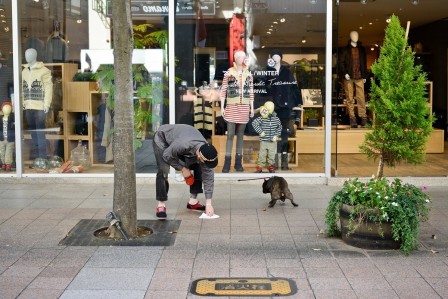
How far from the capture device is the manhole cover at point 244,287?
564 centimetres

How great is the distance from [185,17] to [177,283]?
6206 millimetres

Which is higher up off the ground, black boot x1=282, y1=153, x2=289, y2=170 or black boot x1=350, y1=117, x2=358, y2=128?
black boot x1=350, y1=117, x2=358, y2=128

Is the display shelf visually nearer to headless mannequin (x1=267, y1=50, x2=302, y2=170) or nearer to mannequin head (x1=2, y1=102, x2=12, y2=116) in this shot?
mannequin head (x1=2, y1=102, x2=12, y2=116)

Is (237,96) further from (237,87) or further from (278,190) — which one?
(278,190)

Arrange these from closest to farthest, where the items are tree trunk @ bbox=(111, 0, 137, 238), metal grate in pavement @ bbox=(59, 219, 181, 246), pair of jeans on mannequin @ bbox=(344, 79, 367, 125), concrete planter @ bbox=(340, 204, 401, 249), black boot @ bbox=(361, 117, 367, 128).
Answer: concrete planter @ bbox=(340, 204, 401, 249)
metal grate in pavement @ bbox=(59, 219, 181, 246)
tree trunk @ bbox=(111, 0, 137, 238)
black boot @ bbox=(361, 117, 367, 128)
pair of jeans on mannequin @ bbox=(344, 79, 367, 125)

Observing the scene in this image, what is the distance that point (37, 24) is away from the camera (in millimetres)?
11344

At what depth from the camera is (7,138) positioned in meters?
11.4

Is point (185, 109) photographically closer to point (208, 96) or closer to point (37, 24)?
point (208, 96)

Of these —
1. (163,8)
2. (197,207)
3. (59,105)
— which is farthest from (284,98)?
(59,105)

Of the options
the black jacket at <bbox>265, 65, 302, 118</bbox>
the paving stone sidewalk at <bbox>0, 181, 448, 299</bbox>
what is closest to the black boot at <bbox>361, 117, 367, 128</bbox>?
the black jacket at <bbox>265, 65, 302, 118</bbox>

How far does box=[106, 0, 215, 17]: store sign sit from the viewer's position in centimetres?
1106

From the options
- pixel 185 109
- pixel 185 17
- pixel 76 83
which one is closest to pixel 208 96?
pixel 185 109

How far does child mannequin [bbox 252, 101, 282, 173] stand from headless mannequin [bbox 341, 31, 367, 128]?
3.82 m

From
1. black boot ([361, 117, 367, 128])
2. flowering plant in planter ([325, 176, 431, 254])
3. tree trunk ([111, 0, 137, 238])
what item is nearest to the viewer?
flowering plant in planter ([325, 176, 431, 254])
